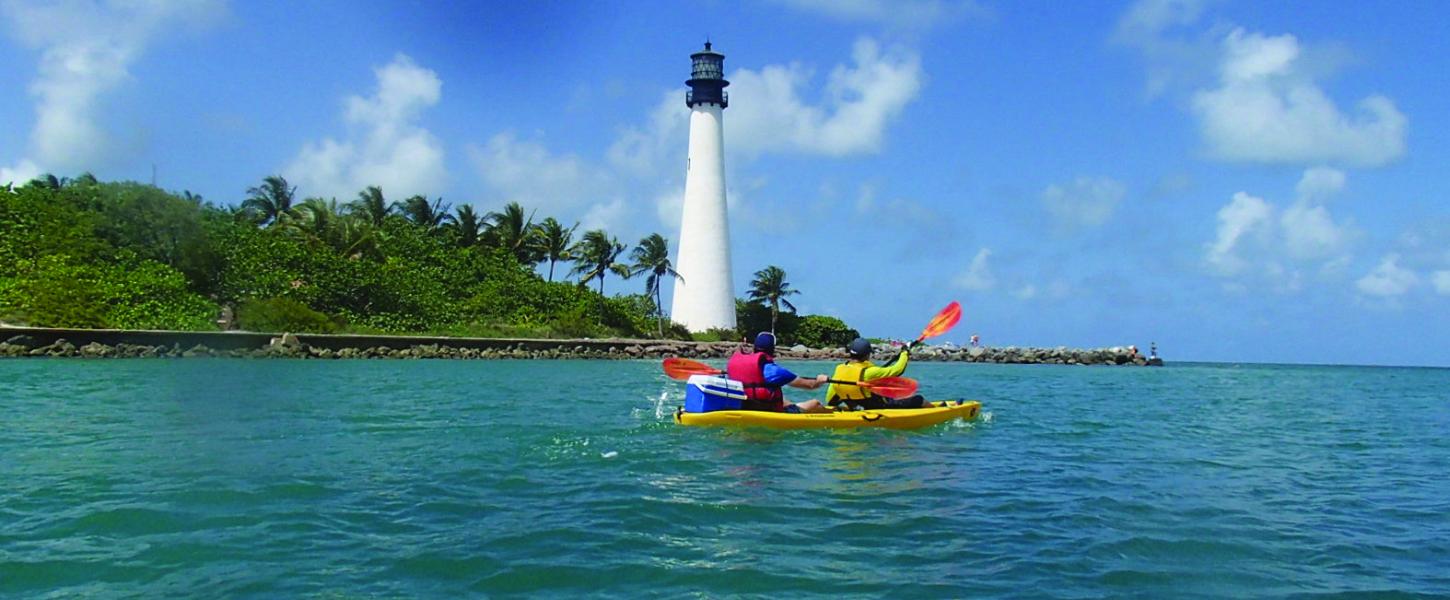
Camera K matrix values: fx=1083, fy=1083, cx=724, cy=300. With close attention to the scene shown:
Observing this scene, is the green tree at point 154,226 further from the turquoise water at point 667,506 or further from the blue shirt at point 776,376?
the blue shirt at point 776,376

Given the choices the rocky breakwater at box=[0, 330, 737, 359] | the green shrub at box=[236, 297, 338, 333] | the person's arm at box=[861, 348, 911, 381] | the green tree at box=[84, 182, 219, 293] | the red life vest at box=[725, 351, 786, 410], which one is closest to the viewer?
the red life vest at box=[725, 351, 786, 410]

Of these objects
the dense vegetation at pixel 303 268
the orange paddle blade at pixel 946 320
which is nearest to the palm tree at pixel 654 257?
the dense vegetation at pixel 303 268

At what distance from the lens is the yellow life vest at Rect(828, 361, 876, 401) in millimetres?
15516

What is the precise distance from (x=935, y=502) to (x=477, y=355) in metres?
33.9

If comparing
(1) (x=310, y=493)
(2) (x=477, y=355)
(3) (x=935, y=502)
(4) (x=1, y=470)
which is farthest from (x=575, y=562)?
(2) (x=477, y=355)

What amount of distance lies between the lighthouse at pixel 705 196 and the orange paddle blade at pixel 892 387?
35.3 m

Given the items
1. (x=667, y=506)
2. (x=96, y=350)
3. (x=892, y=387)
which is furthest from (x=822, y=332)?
(x=667, y=506)

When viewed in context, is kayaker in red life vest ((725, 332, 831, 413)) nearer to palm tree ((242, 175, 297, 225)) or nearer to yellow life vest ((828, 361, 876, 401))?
yellow life vest ((828, 361, 876, 401))

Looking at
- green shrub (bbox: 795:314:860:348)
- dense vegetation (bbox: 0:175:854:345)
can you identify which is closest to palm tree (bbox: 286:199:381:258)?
dense vegetation (bbox: 0:175:854:345)

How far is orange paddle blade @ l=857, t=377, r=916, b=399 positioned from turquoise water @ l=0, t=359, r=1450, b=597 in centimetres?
68

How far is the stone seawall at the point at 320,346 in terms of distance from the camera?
3036cm

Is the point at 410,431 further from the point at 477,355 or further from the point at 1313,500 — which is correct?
the point at 477,355

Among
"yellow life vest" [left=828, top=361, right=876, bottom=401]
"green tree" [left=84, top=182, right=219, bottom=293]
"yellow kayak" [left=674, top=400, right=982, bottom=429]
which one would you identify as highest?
"green tree" [left=84, top=182, right=219, bottom=293]

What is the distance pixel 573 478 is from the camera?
10.1 meters
